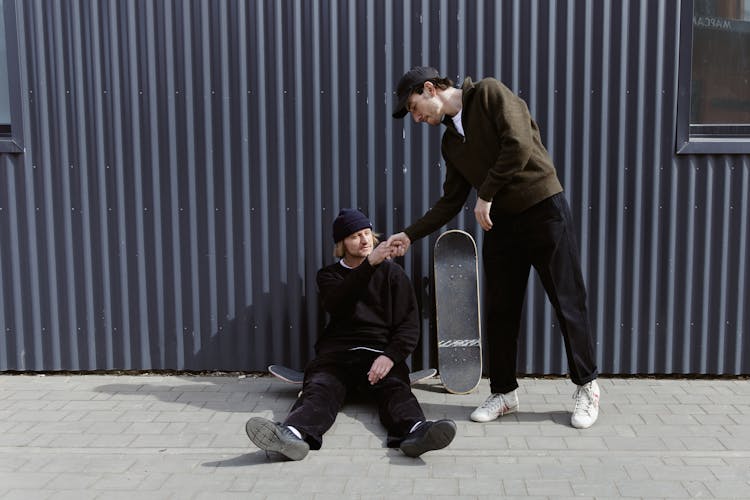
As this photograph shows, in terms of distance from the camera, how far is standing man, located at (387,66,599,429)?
3.75 m

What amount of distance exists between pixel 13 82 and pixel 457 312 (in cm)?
323

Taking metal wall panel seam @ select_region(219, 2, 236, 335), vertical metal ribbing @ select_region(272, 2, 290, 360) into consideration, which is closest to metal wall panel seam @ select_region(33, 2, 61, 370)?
metal wall panel seam @ select_region(219, 2, 236, 335)

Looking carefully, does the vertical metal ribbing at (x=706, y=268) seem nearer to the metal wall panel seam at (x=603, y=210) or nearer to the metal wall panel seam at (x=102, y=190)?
the metal wall panel seam at (x=603, y=210)

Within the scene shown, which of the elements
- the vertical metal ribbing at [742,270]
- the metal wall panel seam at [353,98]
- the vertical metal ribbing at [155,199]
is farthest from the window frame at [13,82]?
the vertical metal ribbing at [742,270]

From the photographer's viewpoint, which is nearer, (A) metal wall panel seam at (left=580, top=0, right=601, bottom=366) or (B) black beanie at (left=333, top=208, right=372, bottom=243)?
(B) black beanie at (left=333, top=208, right=372, bottom=243)

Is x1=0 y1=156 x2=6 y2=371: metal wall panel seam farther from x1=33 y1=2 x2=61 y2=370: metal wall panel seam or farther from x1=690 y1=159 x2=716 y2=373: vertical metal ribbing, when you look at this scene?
x1=690 y1=159 x2=716 y2=373: vertical metal ribbing

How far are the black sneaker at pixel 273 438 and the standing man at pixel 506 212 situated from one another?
3.56 ft

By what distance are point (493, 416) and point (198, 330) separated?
2.07 meters

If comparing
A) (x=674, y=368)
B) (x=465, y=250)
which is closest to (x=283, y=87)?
(x=465, y=250)

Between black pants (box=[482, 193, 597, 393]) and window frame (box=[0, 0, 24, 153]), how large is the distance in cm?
313

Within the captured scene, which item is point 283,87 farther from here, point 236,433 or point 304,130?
point 236,433

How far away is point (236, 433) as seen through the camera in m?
4.04

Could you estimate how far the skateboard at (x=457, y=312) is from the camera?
469 cm

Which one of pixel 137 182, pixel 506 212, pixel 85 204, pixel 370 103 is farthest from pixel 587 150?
pixel 85 204
